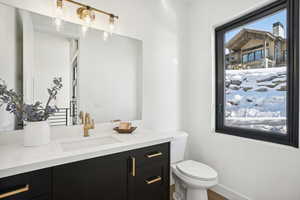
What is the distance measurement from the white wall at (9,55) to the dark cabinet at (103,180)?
0.58 m

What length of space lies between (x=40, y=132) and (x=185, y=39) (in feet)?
6.88

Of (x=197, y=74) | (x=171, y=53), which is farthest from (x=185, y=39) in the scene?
(x=197, y=74)

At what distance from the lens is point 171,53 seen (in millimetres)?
2156

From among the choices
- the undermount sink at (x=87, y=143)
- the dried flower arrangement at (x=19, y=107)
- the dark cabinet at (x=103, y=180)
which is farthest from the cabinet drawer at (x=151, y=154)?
the dried flower arrangement at (x=19, y=107)

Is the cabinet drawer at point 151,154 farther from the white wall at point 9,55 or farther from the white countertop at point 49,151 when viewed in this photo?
the white wall at point 9,55

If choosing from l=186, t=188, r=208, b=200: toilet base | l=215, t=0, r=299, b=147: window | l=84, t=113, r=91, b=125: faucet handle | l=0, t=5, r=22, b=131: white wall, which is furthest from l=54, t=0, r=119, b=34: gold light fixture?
l=186, t=188, r=208, b=200: toilet base

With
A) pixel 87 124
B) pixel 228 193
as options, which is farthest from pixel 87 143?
pixel 228 193

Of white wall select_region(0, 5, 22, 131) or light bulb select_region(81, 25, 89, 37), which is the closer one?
white wall select_region(0, 5, 22, 131)

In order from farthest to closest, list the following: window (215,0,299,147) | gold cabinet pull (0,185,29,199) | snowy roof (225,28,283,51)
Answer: snowy roof (225,28,283,51)
window (215,0,299,147)
gold cabinet pull (0,185,29,199)

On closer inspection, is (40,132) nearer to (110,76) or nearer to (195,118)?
(110,76)

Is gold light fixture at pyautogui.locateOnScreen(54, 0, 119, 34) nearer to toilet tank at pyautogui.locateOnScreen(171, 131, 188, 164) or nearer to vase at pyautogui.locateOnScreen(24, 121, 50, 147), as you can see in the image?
vase at pyautogui.locateOnScreen(24, 121, 50, 147)

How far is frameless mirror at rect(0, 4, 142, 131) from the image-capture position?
119 centimetres

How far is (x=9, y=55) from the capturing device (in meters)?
1.17

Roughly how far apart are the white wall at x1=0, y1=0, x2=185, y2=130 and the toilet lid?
21.9 inches
